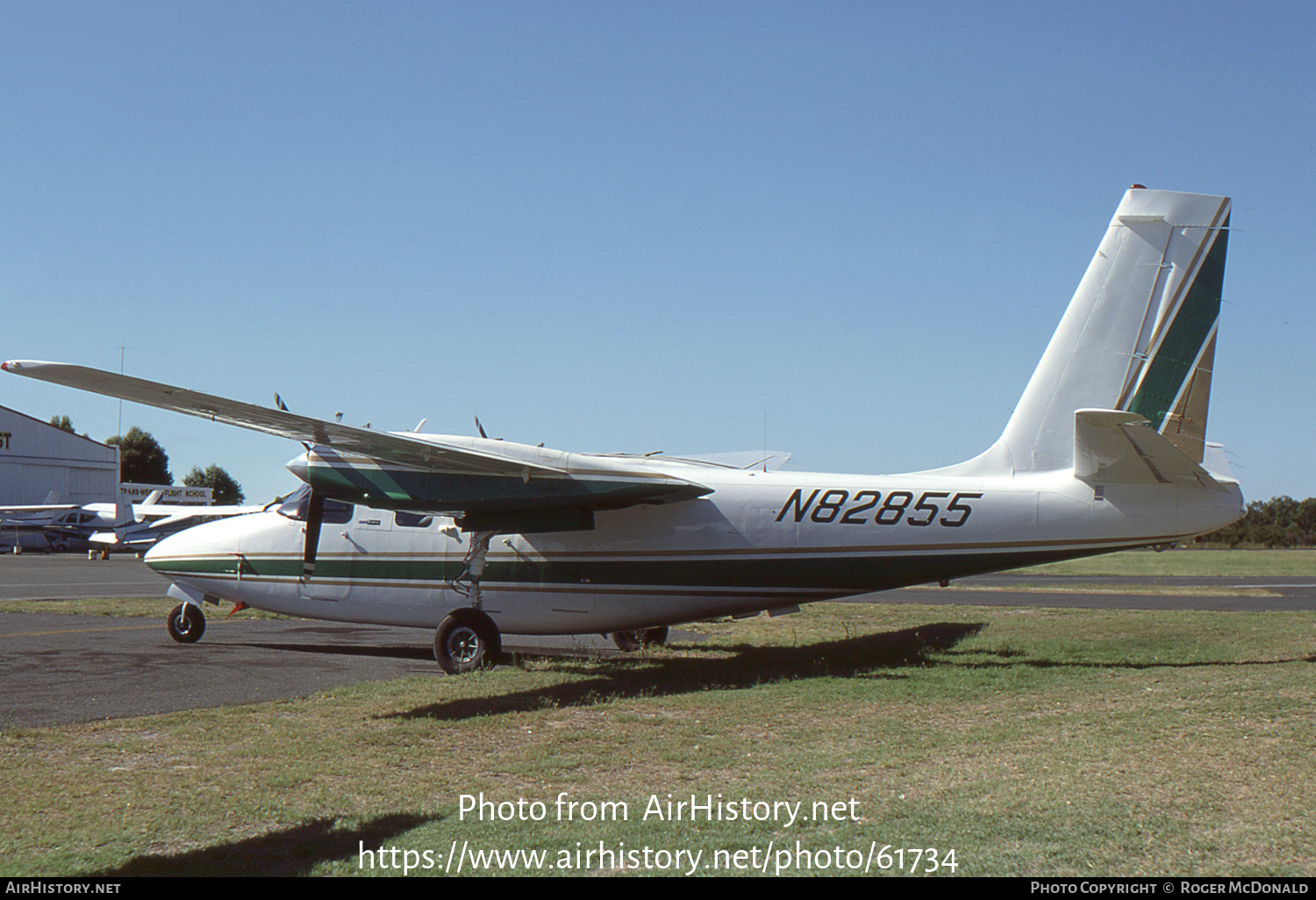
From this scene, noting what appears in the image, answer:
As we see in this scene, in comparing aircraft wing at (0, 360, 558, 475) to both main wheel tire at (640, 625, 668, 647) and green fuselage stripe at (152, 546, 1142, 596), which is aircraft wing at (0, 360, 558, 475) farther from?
main wheel tire at (640, 625, 668, 647)

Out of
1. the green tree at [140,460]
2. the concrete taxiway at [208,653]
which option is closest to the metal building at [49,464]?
the green tree at [140,460]

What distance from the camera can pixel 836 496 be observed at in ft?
39.4

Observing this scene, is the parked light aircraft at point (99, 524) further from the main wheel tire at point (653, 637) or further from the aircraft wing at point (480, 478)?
the aircraft wing at point (480, 478)

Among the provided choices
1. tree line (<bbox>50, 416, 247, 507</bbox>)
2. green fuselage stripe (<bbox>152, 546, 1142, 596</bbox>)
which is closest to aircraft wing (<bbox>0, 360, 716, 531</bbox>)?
green fuselage stripe (<bbox>152, 546, 1142, 596</bbox>)

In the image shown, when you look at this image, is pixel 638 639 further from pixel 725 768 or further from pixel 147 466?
pixel 147 466

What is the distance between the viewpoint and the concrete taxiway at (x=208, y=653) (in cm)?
1004

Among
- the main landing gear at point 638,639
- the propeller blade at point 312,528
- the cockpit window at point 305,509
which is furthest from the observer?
the main landing gear at point 638,639

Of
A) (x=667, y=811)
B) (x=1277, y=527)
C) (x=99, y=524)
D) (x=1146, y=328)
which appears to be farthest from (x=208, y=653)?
(x=1277, y=527)

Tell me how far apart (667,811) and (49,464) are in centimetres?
7704

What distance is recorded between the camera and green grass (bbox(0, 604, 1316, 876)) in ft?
16.7

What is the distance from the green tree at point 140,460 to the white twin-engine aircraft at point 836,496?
104383mm
